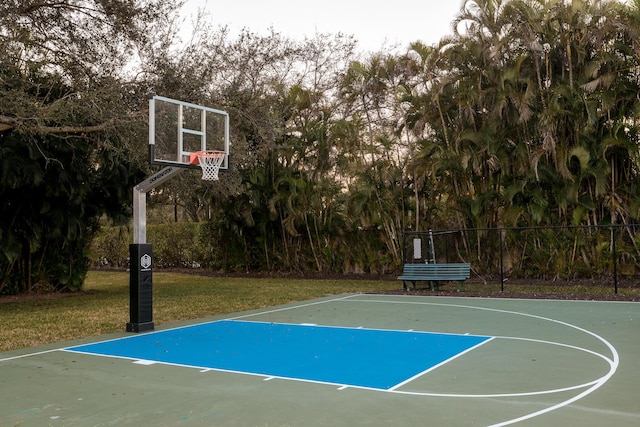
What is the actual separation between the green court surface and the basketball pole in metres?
0.33

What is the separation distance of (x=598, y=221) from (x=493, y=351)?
416 inches

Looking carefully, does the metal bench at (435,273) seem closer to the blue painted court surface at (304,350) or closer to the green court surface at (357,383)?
the green court surface at (357,383)

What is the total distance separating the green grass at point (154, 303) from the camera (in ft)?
32.8

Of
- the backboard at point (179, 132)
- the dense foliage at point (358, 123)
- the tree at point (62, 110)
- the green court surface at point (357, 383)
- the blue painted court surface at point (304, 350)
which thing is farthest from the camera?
the dense foliage at point (358, 123)

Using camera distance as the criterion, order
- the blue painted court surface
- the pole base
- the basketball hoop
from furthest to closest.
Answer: the basketball hoop → the pole base → the blue painted court surface

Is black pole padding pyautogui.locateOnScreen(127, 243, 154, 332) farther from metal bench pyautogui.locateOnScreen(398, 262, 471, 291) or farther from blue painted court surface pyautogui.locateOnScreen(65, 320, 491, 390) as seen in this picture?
metal bench pyautogui.locateOnScreen(398, 262, 471, 291)

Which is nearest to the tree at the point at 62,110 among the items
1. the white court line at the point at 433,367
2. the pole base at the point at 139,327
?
the pole base at the point at 139,327

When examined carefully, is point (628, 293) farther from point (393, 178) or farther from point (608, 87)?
point (393, 178)


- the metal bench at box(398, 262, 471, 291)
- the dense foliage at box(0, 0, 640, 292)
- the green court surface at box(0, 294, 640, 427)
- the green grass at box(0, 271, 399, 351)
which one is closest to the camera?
the green court surface at box(0, 294, 640, 427)

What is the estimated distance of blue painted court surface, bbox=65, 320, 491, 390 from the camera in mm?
6496

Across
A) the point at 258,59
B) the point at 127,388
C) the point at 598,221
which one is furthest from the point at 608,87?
the point at 127,388

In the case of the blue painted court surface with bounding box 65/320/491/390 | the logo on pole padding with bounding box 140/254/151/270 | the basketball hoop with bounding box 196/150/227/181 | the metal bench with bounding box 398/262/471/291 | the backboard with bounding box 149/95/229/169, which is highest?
the backboard with bounding box 149/95/229/169

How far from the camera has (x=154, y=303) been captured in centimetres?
1385

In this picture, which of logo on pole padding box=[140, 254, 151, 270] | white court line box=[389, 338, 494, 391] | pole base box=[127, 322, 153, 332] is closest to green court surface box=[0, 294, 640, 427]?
white court line box=[389, 338, 494, 391]
